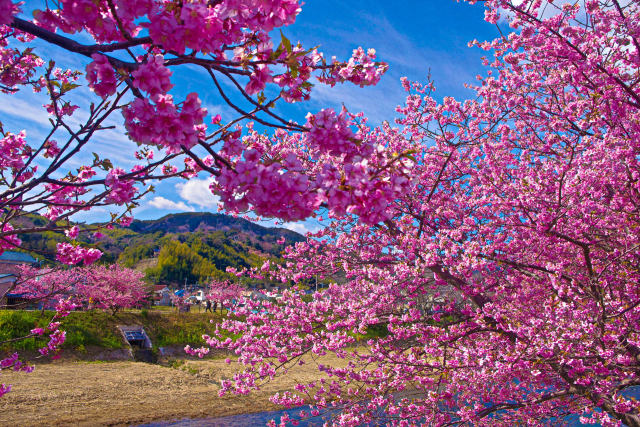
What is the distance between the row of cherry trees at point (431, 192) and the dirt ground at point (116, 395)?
21.4 ft

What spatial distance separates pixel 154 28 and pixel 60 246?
11.6 ft

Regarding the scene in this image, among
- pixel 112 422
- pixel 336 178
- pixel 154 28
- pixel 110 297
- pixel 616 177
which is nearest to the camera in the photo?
pixel 154 28

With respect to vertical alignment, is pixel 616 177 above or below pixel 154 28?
above

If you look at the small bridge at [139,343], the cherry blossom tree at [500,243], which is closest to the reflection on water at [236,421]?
the cherry blossom tree at [500,243]

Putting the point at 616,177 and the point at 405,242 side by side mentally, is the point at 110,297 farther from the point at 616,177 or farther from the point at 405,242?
the point at 616,177

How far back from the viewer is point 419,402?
569cm

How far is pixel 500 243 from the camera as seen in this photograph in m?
6.16

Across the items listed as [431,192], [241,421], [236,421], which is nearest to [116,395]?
[236,421]

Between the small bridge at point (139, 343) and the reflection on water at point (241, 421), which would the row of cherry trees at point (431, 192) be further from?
the small bridge at point (139, 343)

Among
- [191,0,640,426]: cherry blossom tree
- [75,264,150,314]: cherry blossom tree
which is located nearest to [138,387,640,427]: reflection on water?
[191,0,640,426]: cherry blossom tree

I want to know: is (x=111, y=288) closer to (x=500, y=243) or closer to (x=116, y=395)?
(x=116, y=395)

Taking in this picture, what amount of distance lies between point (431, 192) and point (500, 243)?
2140mm

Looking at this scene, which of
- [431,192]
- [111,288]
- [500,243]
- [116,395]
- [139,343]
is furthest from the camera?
[111,288]

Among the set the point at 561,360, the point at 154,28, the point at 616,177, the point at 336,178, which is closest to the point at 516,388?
the point at 561,360
